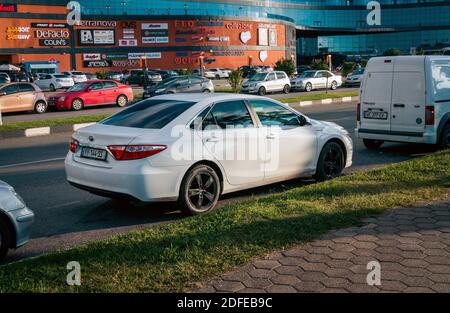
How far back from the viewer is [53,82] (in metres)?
44.6

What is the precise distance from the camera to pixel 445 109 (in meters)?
10.2

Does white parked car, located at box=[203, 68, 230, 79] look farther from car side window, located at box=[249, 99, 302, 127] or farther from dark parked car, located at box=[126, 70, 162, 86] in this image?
car side window, located at box=[249, 99, 302, 127]

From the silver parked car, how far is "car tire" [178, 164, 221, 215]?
1896 millimetres

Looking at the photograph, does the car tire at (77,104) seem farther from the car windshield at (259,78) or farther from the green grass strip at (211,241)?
the green grass strip at (211,241)

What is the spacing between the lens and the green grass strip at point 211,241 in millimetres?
→ 3973

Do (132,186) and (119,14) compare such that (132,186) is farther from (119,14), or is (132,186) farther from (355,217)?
(119,14)

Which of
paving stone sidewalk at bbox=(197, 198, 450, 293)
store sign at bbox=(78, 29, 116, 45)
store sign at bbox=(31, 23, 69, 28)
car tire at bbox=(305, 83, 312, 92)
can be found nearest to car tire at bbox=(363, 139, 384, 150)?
paving stone sidewalk at bbox=(197, 198, 450, 293)

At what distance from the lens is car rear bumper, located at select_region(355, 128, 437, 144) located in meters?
9.98

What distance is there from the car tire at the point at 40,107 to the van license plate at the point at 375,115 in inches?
673

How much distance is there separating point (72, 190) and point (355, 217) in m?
4.39

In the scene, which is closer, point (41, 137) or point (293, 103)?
point (41, 137)

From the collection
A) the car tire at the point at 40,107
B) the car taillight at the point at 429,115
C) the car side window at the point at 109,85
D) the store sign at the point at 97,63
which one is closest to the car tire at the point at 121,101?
the car side window at the point at 109,85

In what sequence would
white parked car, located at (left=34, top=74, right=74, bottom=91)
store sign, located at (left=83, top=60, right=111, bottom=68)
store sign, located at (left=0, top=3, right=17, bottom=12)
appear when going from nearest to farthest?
white parked car, located at (left=34, top=74, right=74, bottom=91) → store sign, located at (left=0, top=3, right=17, bottom=12) → store sign, located at (left=83, top=60, right=111, bottom=68)
